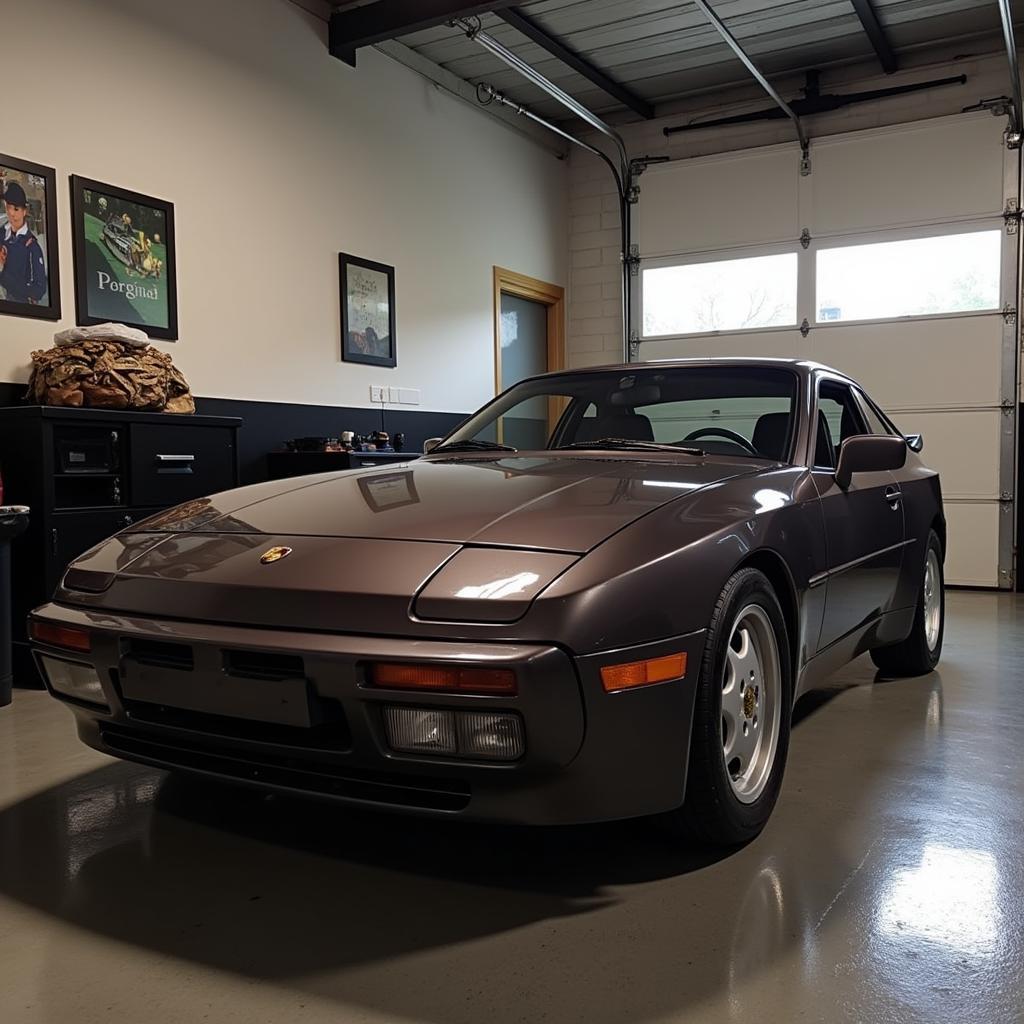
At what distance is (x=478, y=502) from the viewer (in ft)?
6.13

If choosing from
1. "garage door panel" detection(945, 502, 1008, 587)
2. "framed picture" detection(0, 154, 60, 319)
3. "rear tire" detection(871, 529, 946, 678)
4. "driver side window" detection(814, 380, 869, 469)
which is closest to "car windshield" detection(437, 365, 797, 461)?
"driver side window" detection(814, 380, 869, 469)

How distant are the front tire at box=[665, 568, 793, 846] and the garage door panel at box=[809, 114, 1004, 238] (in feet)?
19.0

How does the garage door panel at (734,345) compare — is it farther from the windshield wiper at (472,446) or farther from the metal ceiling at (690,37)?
the windshield wiper at (472,446)

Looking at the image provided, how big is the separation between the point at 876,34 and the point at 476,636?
6391 millimetres

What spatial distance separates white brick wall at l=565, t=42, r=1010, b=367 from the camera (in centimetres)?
665

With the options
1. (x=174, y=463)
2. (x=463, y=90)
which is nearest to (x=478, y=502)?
(x=174, y=463)

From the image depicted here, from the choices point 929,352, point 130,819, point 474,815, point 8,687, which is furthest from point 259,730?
point 929,352

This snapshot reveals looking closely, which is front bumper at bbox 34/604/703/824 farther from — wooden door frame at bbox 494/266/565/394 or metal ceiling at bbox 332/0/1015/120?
wooden door frame at bbox 494/266/565/394

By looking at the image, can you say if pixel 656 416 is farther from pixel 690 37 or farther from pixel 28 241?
pixel 690 37

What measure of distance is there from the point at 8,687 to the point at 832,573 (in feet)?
9.01

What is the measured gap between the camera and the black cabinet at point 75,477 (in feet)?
11.5

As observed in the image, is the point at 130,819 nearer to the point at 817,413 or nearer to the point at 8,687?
the point at 8,687

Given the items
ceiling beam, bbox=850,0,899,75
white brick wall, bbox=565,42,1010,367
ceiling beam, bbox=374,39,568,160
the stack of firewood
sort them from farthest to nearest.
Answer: white brick wall, bbox=565,42,1010,367, ceiling beam, bbox=374,39,568,160, ceiling beam, bbox=850,0,899,75, the stack of firewood

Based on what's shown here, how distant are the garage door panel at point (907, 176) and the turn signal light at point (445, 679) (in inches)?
256
